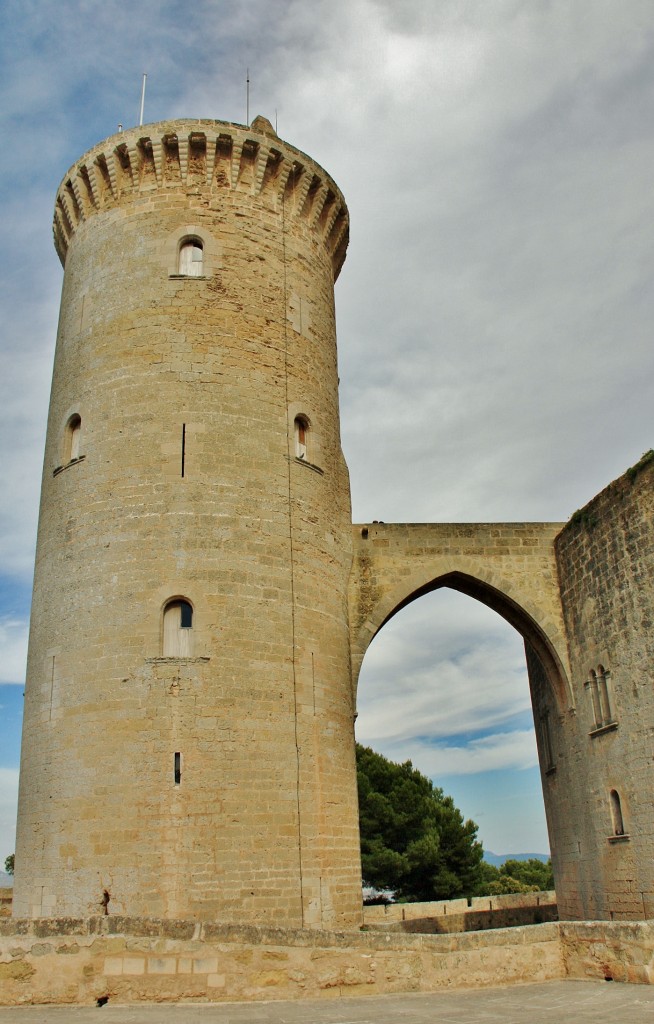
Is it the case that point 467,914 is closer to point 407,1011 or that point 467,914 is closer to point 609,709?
point 609,709

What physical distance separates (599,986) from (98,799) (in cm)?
595

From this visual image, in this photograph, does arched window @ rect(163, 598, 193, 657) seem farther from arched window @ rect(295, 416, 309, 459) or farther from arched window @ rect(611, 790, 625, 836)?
arched window @ rect(611, 790, 625, 836)

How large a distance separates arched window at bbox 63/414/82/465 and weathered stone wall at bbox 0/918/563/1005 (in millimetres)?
7341

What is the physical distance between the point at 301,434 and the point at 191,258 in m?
3.26

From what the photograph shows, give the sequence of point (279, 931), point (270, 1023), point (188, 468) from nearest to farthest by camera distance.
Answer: point (270, 1023)
point (279, 931)
point (188, 468)

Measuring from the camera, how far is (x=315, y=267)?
14.9m

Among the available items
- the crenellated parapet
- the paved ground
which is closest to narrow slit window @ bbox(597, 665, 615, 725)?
the paved ground

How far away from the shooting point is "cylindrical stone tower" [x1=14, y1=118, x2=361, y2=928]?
1028 centimetres

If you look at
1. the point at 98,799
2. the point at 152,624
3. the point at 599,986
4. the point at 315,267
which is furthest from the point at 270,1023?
the point at 315,267

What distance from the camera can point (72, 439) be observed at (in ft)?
42.2

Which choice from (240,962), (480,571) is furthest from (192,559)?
(480,571)

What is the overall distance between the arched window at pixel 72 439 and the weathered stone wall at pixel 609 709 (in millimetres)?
8401

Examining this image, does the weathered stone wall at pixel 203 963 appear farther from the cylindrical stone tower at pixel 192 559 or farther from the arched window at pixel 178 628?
the arched window at pixel 178 628

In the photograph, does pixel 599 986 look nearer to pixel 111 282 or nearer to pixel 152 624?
pixel 152 624
